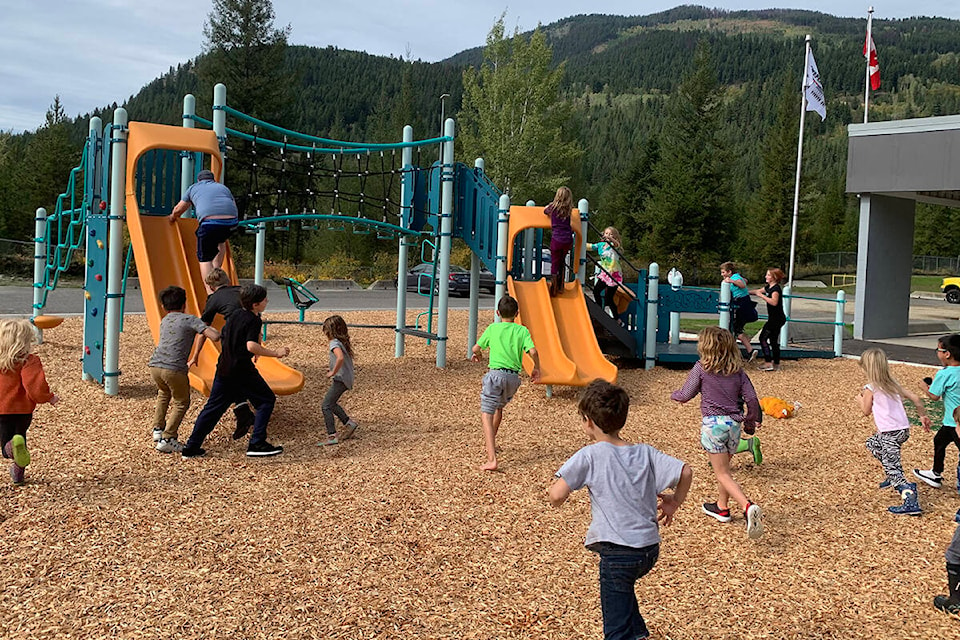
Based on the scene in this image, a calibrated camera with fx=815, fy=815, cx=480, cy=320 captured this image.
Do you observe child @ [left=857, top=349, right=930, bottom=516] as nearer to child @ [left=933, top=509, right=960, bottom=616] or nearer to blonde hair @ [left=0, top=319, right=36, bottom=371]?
child @ [left=933, top=509, right=960, bottom=616]

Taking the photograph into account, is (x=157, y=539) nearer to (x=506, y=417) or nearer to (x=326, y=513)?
(x=326, y=513)

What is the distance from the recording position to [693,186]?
48.2 meters

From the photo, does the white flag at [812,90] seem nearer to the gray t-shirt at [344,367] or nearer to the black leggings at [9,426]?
the gray t-shirt at [344,367]

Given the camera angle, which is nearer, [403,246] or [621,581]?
[621,581]

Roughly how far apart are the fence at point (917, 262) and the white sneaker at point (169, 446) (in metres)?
60.2

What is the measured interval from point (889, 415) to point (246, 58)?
3683cm

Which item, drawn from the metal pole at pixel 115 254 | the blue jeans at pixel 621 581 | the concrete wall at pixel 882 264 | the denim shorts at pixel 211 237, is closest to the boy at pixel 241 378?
the denim shorts at pixel 211 237

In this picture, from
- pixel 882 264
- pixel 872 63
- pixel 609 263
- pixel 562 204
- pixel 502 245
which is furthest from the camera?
pixel 872 63

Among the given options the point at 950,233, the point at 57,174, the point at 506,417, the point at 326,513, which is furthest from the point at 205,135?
the point at 950,233

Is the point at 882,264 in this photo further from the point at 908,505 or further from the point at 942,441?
the point at 908,505

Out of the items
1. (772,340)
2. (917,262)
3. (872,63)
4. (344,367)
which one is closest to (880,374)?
(344,367)

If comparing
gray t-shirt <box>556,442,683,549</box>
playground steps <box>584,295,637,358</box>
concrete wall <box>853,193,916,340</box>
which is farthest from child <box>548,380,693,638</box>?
concrete wall <box>853,193,916,340</box>

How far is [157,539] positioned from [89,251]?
5045 millimetres

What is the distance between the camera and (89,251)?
8.87 m
